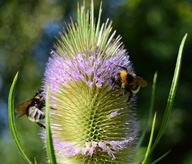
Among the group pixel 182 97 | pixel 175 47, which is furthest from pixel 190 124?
pixel 175 47

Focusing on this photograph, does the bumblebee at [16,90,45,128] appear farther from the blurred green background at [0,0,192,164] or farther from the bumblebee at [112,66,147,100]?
the blurred green background at [0,0,192,164]

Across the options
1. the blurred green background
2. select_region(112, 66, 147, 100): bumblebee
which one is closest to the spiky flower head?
select_region(112, 66, 147, 100): bumblebee

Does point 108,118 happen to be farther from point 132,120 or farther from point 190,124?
point 190,124

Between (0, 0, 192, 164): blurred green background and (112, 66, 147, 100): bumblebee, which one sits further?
(0, 0, 192, 164): blurred green background

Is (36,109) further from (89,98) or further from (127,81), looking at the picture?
(127,81)

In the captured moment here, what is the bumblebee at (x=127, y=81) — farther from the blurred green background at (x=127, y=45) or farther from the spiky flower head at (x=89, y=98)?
the blurred green background at (x=127, y=45)
